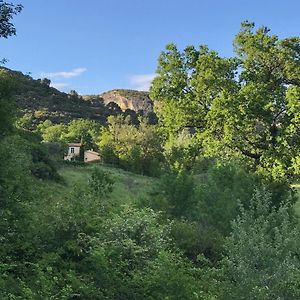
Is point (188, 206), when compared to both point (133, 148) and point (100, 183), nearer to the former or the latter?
point (100, 183)

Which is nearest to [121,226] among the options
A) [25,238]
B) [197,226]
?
[25,238]

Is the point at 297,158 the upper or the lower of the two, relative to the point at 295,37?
lower

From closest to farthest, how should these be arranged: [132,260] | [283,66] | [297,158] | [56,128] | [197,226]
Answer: [132,260] → [197,226] → [297,158] → [283,66] → [56,128]

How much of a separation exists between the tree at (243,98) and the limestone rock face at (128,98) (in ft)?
412

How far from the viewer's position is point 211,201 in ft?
53.4

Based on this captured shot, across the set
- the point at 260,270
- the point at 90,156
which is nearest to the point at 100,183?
the point at 260,270

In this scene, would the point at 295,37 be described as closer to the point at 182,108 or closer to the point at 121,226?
the point at 182,108

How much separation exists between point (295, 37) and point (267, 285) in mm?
12790

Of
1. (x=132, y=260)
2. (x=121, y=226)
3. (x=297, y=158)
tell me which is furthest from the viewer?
(x=297, y=158)

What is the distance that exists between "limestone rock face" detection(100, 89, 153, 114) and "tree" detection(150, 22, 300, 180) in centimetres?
12566

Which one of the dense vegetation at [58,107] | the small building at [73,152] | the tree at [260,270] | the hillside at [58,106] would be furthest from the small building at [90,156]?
the tree at [260,270]

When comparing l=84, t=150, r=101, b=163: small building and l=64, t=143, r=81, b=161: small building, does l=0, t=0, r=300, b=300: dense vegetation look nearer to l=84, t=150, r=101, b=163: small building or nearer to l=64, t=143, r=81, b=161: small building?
l=64, t=143, r=81, b=161: small building

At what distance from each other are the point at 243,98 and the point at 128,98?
140913 mm

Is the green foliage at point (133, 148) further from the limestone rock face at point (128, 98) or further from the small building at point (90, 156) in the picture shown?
the limestone rock face at point (128, 98)
